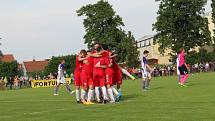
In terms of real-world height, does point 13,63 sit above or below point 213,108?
above

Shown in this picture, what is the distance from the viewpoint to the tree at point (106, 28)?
324 ft

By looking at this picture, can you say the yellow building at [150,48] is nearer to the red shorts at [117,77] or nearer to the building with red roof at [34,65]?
the building with red roof at [34,65]

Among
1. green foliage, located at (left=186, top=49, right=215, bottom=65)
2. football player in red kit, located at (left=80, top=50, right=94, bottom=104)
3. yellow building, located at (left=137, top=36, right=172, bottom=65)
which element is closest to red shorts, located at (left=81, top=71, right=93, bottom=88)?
football player in red kit, located at (left=80, top=50, right=94, bottom=104)

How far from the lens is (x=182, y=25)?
9475 centimetres

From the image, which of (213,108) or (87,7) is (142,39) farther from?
(213,108)

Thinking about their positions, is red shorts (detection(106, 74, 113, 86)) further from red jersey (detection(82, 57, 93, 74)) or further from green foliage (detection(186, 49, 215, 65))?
green foliage (detection(186, 49, 215, 65))

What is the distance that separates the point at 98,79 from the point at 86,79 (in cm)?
58

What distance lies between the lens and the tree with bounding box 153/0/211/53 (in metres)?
93.3

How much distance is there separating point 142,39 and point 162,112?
530 feet

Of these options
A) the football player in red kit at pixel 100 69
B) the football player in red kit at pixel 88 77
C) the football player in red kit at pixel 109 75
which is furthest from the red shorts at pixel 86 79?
the football player in red kit at pixel 109 75

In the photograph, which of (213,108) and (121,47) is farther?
(121,47)

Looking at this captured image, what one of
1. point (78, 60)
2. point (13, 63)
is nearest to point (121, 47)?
point (13, 63)

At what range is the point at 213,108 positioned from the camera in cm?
1479

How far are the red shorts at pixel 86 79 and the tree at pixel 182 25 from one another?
73528mm
